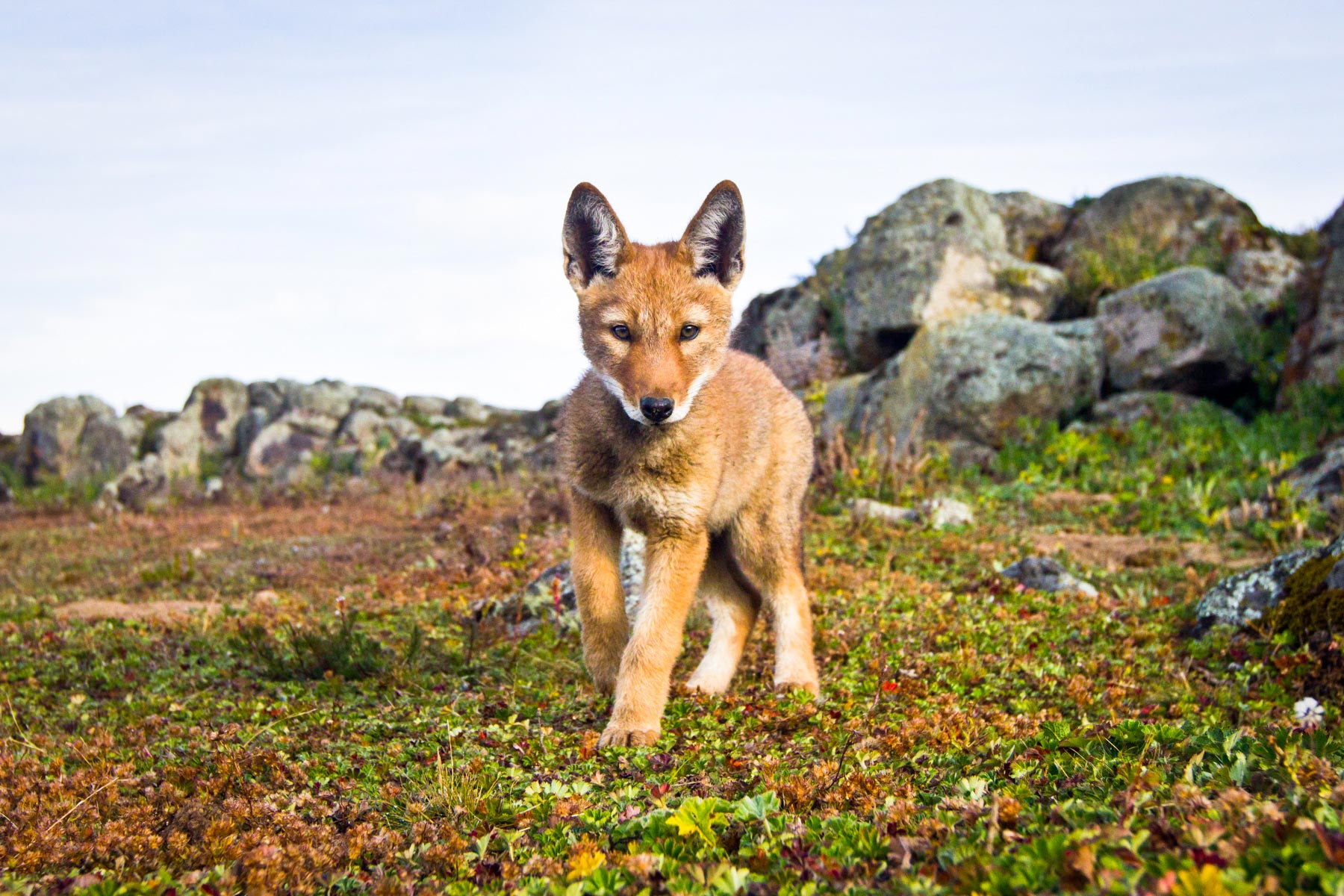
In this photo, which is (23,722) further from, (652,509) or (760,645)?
(760,645)

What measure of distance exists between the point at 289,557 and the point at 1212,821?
11298mm

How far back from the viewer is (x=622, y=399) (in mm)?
4789

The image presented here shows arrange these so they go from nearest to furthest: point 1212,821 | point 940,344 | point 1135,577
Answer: point 1212,821
point 1135,577
point 940,344

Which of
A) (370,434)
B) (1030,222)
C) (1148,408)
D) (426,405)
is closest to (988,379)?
(1148,408)

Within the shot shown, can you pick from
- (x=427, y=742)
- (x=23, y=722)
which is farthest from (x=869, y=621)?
(x=23, y=722)

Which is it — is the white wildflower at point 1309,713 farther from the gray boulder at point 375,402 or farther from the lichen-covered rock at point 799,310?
the gray boulder at point 375,402

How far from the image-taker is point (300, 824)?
3.49m

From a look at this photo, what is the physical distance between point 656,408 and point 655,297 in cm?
68

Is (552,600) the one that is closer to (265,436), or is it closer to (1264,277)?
Answer: (1264,277)

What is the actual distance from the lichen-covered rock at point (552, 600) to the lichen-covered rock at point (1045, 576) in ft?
9.68

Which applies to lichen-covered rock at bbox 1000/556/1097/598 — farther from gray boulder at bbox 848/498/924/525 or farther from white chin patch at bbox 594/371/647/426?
white chin patch at bbox 594/371/647/426

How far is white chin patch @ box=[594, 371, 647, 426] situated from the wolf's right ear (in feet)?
1.91

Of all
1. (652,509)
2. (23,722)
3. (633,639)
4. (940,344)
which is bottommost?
(23,722)

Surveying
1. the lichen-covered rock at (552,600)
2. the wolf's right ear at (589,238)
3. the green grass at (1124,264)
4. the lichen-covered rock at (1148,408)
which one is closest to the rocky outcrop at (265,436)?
the green grass at (1124,264)
